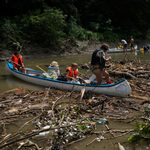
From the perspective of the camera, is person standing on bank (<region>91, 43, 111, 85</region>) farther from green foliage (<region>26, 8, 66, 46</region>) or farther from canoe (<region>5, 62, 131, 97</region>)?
green foliage (<region>26, 8, 66, 46</region>)

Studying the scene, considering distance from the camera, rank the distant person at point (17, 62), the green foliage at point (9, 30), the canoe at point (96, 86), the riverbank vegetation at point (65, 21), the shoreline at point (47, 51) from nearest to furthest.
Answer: the canoe at point (96, 86)
the distant person at point (17, 62)
the shoreline at point (47, 51)
the green foliage at point (9, 30)
the riverbank vegetation at point (65, 21)

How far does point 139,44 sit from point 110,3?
9.24m

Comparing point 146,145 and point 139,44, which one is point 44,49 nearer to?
point 146,145

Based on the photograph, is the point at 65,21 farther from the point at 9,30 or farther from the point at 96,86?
the point at 96,86

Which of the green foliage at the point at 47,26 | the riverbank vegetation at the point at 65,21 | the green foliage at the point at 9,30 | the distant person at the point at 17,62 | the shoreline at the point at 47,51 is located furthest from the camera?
the riverbank vegetation at the point at 65,21

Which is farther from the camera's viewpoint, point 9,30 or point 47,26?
point 47,26

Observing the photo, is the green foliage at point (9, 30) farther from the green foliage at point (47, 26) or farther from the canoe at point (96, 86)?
the canoe at point (96, 86)

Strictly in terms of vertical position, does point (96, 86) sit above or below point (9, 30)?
below

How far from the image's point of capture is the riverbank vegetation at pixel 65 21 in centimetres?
1683

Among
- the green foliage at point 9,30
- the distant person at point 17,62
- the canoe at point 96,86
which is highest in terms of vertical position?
the green foliage at point 9,30

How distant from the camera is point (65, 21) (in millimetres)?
22016

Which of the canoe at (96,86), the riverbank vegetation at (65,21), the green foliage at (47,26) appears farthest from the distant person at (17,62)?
the green foliage at (47,26)

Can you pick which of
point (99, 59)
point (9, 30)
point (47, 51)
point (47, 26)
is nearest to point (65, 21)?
point (47, 26)

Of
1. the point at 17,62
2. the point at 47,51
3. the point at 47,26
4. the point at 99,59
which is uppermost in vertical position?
the point at 47,26
